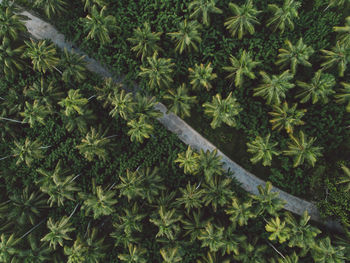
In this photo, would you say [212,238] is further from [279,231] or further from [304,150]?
[304,150]

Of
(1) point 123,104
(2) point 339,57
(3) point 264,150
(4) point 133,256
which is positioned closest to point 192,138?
(3) point 264,150

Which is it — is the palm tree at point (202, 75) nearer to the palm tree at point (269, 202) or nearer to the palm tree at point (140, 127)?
the palm tree at point (140, 127)

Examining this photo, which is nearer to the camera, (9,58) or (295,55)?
(295,55)

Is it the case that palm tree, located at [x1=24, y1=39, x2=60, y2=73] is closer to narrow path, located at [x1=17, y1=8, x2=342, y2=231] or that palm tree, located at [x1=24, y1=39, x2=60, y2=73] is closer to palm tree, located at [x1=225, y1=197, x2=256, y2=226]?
narrow path, located at [x1=17, y1=8, x2=342, y2=231]

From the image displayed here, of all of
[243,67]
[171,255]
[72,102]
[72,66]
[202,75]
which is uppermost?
[243,67]

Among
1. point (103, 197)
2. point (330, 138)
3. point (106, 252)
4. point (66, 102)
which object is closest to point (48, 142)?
point (66, 102)

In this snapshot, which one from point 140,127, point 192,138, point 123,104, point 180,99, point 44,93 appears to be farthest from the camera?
point 192,138

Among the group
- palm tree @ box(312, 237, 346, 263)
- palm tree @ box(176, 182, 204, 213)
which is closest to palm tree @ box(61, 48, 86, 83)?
palm tree @ box(176, 182, 204, 213)
